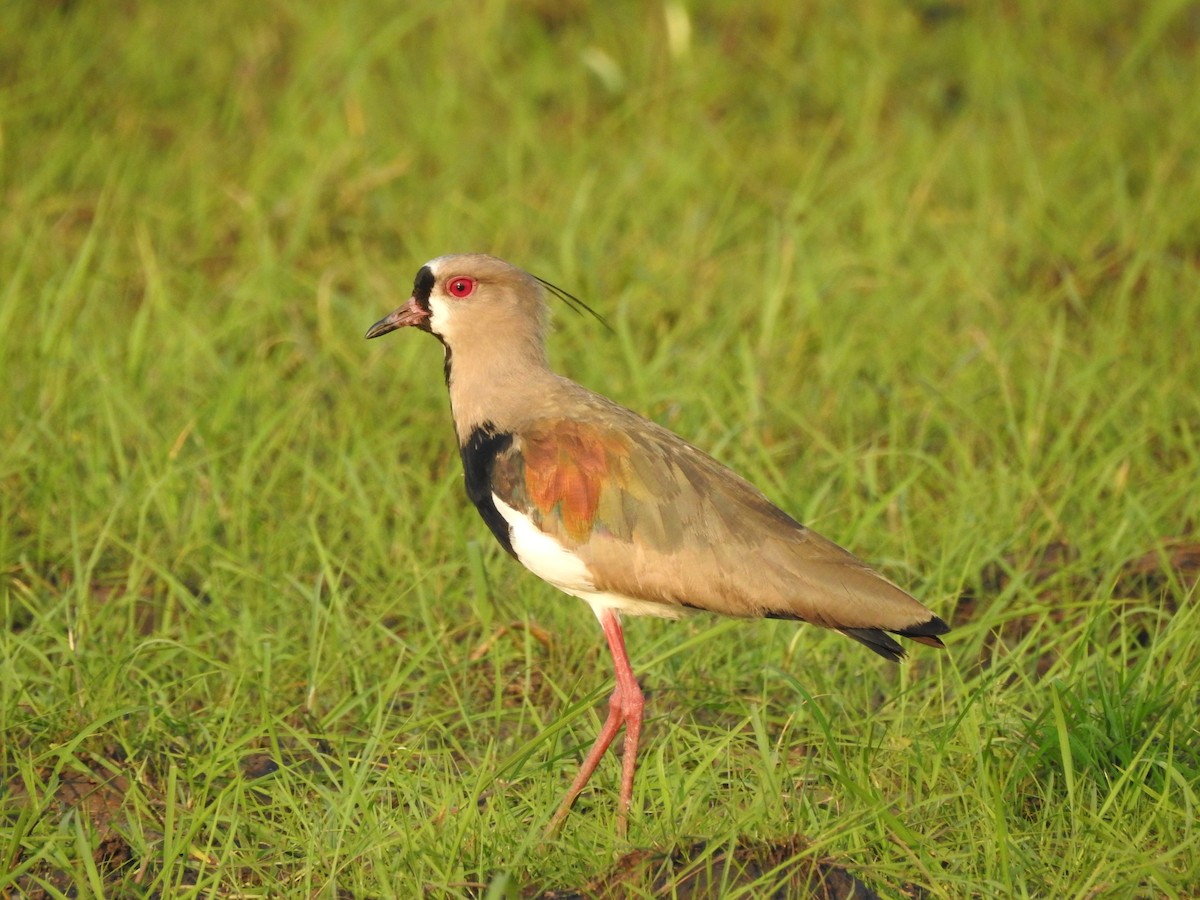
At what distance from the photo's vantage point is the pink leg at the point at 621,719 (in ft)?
12.4

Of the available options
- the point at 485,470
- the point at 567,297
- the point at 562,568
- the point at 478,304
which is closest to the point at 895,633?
the point at 562,568

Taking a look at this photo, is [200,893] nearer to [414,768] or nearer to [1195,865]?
[414,768]

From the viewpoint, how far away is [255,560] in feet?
15.9

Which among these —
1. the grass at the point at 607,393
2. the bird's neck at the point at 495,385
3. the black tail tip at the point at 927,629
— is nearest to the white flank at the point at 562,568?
the grass at the point at 607,393

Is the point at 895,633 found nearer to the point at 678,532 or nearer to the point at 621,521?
the point at 678,532

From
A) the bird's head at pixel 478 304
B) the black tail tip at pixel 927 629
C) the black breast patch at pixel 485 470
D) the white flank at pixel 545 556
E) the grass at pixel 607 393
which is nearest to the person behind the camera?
the grass at pixel 607 393

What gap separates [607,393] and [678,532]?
1.74 m

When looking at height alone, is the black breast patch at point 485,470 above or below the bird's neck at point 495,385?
below

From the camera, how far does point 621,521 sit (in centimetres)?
397

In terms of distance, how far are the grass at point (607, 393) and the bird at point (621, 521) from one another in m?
0.22

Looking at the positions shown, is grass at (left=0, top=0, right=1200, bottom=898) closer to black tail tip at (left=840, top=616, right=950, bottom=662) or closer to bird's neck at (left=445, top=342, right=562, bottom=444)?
black tail tip at (left=840, top=616, right=950, bottom=662)

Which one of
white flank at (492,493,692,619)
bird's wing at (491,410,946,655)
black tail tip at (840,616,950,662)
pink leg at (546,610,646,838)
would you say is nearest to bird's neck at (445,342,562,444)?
bird's wing at (491,410,946,655)

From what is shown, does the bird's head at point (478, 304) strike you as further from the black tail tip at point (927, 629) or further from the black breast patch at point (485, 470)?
the black tail tip at point (927, 629)

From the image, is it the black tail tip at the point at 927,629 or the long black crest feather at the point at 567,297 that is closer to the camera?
the black tail tip at the point at 927,629
